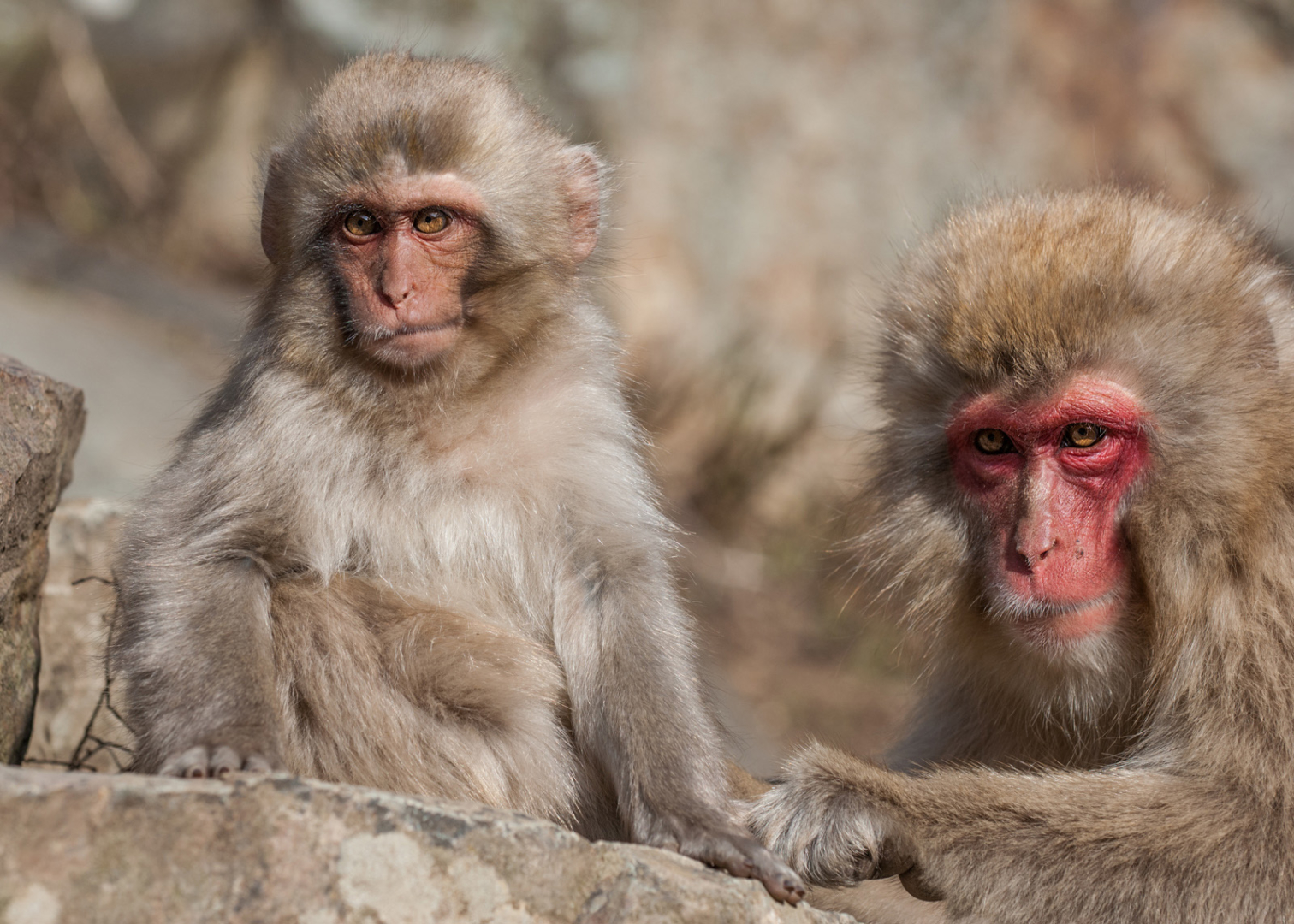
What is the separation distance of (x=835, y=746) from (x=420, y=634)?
1.03 metres

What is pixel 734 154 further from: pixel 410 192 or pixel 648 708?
pixel 648 708

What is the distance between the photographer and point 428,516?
10.8 ft

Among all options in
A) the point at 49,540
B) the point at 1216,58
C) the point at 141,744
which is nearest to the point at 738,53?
the point at 1216,58

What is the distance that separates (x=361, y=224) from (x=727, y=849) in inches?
65.0

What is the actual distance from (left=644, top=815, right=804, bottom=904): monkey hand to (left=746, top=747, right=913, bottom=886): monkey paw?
25 cm

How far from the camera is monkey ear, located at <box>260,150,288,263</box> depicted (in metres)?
3.57

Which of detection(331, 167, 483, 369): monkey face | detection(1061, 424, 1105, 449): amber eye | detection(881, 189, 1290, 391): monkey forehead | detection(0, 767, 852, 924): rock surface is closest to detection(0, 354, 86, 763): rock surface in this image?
detection(331, 167, 483, 369): monkey face

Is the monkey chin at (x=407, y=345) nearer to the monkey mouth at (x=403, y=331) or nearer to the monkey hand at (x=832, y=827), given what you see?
the monkey mouth at (x=403, y=331)

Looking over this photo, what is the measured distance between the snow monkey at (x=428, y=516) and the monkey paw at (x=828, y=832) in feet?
0.63

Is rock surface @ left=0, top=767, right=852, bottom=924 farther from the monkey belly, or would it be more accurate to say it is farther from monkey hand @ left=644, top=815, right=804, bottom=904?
the monkey belly

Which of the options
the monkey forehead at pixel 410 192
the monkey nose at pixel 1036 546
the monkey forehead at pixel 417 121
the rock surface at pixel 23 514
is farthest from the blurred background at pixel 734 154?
the monkey forehead at pixel 410 192

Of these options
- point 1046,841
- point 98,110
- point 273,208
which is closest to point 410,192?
point 273,208

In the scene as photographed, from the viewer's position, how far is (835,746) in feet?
11.2

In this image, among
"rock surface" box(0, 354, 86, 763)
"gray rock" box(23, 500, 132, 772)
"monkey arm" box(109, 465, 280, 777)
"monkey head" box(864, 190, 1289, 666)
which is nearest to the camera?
"monkey arm" box(109, 465, 280, 777)
